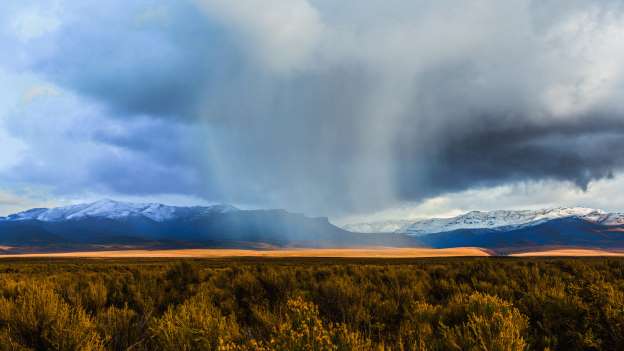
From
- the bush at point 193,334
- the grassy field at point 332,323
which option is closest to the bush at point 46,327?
the grassy field at point 332,323

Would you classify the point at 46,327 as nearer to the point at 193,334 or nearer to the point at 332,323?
the point at 193,334

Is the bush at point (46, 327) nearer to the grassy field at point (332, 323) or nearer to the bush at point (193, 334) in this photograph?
the grassy field at point (332, 323)

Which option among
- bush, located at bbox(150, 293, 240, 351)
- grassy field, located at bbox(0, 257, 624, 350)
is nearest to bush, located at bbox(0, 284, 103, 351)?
grassy field, located at bbox(0, 257, 624, 350)

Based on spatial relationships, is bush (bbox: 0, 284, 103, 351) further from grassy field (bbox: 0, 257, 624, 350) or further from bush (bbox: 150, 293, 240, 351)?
bush (bbox: 150, 293, 240, 351)

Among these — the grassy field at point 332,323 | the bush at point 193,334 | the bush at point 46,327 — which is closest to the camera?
the grassy field at point 332,323

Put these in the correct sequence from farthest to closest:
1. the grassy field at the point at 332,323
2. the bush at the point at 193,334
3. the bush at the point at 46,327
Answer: the bush at the point at 46,327 < the bush at the point at 193,334 < the grassy field at the point at 332,323

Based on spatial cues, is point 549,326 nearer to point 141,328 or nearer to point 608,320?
point 608,320

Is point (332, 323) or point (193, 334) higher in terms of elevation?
point (332, 323)

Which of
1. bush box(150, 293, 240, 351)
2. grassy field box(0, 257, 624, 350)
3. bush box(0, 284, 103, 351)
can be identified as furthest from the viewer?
bush box(0, 284, 103, 351)

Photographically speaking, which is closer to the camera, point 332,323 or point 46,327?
point 332,323

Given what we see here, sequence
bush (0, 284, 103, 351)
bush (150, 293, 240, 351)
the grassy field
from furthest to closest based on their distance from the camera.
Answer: bush (0, 284, 103, 351)
bush (150, 293, 240, 351)
the grassy field

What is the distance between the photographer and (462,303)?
6.93m

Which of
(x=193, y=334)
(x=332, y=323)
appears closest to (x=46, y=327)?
(x=193, y=334)

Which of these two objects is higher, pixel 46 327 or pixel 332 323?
pixel 332 323
